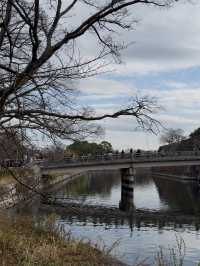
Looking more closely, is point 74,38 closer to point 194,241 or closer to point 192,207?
point 194,241

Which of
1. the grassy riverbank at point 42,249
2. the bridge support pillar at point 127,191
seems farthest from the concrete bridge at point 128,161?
the grassy riverbank at point 42,249

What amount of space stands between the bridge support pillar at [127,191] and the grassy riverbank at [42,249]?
41.6 m

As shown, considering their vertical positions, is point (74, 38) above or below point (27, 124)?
above

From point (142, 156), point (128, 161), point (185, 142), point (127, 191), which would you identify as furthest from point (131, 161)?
point (185, 142)

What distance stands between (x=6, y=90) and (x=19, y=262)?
321 cm

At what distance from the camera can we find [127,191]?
262 ft

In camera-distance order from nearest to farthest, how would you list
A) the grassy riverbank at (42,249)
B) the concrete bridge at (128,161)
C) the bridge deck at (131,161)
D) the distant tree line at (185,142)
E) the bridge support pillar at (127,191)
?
the grassy riverbank at (42,249) < the bridge support pillar at (127,191) < the concrete bridge at (128,161) < the bridge deck at (131,161) < the distant tree line at (185,142)

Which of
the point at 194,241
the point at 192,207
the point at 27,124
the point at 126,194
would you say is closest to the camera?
the point at 27,124

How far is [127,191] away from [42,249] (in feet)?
223

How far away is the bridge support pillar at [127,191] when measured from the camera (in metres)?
61.8

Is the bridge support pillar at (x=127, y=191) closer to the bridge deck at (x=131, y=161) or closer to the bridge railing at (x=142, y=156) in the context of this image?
the bridge deck at (x=131, y=161)

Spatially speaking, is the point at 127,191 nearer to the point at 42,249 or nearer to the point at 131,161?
the point at 131,161

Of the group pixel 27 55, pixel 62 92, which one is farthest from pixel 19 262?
pixel 27 55

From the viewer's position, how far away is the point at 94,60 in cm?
1055
